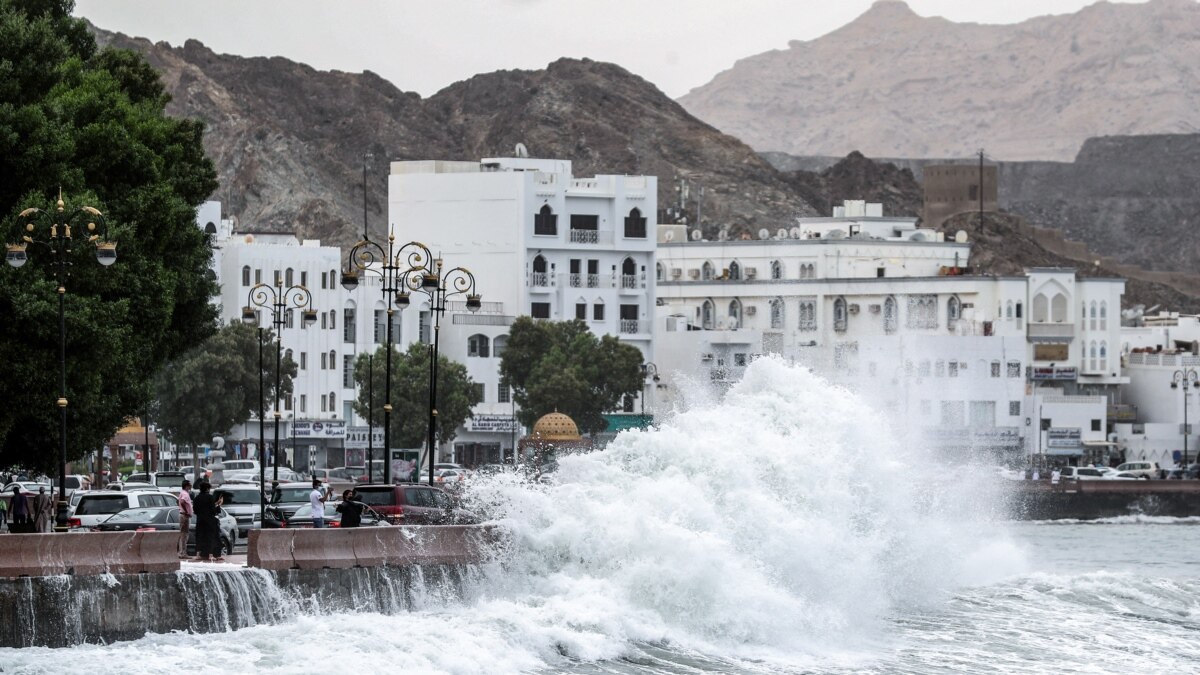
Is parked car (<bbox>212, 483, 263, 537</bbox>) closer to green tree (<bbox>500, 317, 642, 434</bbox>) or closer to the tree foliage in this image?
the tree foliage

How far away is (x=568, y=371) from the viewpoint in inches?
4040

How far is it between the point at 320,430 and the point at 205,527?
66.6m

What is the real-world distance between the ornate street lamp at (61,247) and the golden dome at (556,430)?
43648 mm

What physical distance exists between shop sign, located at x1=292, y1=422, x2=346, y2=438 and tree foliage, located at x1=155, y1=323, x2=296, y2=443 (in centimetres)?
691

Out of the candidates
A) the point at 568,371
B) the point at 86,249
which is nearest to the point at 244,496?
the point at 86,249

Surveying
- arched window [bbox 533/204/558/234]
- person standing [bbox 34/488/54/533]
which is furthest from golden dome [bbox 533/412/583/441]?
person standing [bbox 34/488/54/533]

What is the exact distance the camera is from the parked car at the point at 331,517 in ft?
137

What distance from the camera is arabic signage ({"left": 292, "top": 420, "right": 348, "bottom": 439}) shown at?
337ft

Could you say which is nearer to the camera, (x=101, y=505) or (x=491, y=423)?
(x=101, y=505)

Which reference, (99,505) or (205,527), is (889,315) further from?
(205,527)

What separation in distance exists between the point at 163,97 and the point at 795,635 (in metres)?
24.3

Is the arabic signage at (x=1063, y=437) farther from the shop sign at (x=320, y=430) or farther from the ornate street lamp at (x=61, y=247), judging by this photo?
the ornate street lamp at (x=61, y=247)

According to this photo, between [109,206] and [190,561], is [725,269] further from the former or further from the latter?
[190,561]

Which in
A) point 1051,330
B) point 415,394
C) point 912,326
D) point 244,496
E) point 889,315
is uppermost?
point 889,315
